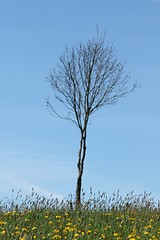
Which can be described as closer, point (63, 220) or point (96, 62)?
point (63, 220)

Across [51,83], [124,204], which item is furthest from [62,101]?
[124,204]

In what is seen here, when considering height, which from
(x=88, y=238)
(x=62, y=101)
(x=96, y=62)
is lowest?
(x=88, y=238)

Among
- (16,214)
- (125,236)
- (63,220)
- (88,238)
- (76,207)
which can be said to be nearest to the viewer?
(88,238)

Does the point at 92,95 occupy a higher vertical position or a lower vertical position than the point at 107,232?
higher

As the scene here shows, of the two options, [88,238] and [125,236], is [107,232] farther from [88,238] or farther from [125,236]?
[88,238]

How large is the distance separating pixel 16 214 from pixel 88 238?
3.62 meters

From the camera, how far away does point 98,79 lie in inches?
843

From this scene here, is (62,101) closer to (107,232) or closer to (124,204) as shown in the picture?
(124,204)

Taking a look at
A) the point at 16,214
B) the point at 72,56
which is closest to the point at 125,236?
the point at 16,214

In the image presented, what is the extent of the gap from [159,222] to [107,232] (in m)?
2.63

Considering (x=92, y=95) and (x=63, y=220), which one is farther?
(x=92, y=95)

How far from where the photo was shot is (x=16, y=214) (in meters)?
12.2

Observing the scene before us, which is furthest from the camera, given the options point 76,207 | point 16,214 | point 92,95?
point 92,95

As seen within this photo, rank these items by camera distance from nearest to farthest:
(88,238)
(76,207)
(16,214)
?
1. (88,238)
2. (16,214)
3. (76,207)
